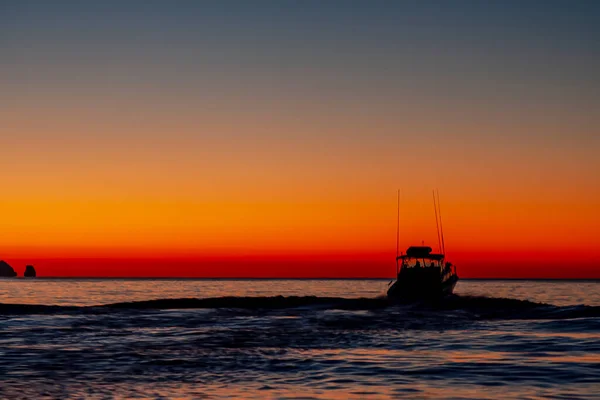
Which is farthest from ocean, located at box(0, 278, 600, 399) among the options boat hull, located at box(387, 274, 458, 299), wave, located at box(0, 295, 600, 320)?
boat hull, located at box(387, 274, 458, 299)

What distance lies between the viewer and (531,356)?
68.4 ft

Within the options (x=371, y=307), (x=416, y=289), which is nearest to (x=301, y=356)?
(x=371, y=307)

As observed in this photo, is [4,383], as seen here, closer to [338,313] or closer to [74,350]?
[74,350]

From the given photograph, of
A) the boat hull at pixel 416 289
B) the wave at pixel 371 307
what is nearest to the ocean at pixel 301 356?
the wave at pixel 371 307

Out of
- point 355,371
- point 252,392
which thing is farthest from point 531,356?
point 252,392

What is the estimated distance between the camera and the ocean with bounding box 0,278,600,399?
15578 millimetres

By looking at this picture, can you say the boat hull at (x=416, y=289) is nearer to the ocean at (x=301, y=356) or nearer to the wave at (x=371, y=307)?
the wave at (x=371, y=307)

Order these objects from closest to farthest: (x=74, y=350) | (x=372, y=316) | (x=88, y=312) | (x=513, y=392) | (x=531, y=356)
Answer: (x=513, y=392)
(x=531, y=356)
(x=74, y=350)
(x=372, y=316)
(x=88, y=312)

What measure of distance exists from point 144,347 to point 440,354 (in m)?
10.3

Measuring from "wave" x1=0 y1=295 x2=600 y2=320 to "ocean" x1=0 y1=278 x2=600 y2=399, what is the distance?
1.00 m

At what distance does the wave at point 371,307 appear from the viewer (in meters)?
41.3

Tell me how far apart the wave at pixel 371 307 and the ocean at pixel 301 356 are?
100 centimetres

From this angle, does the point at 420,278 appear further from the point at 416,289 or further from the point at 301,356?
the point at 301,356

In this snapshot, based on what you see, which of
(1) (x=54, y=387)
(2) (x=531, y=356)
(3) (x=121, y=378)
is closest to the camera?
(1) (x=54, y=387)
